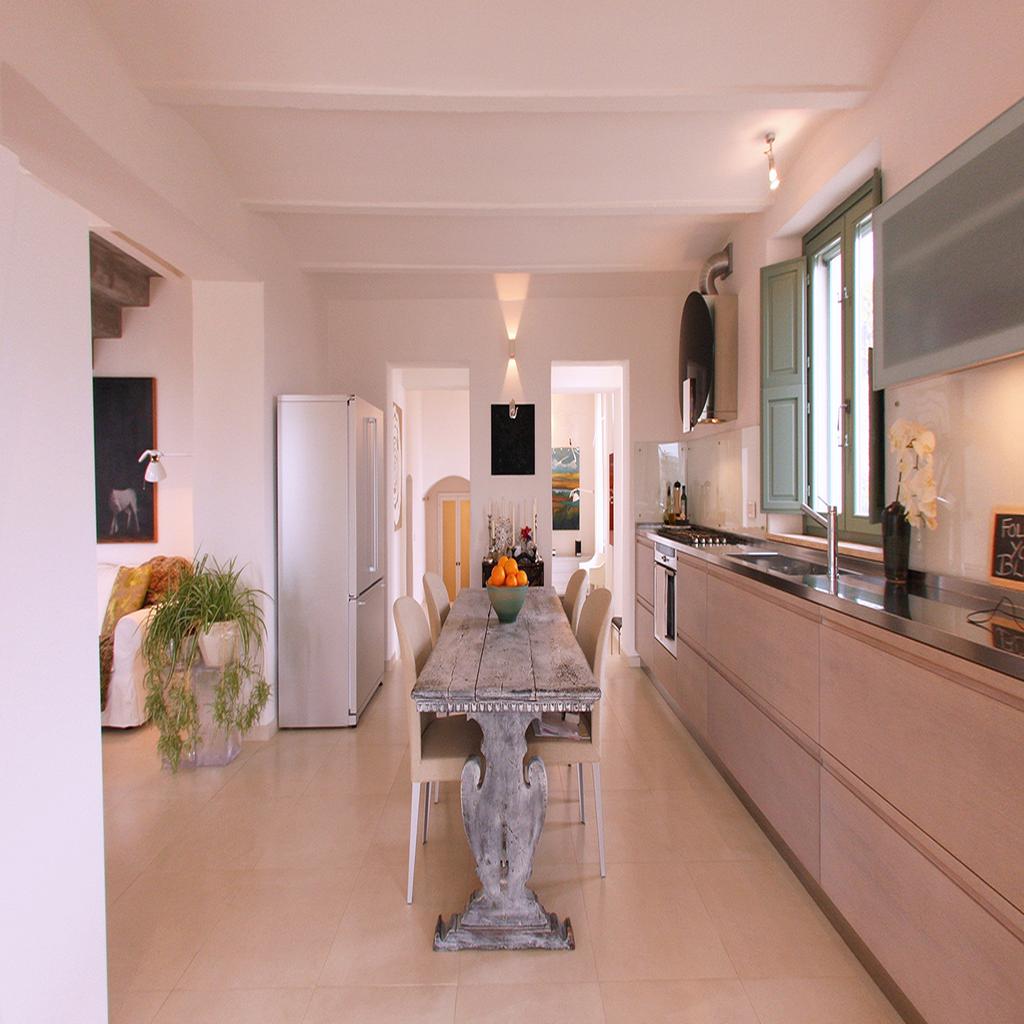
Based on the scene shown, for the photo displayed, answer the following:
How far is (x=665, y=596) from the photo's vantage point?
391cm

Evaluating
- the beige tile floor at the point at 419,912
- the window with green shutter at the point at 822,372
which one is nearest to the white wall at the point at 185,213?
the beige tile floor at the point at 419,912

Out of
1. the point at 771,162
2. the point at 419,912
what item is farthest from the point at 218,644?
the point at 771,162

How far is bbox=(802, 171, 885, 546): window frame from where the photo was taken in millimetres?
2510

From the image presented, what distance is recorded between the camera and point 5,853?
3.98ft

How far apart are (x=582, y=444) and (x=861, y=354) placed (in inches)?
243

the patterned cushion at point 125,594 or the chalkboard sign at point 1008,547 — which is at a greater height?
the chalkboard sign at point 1008,547

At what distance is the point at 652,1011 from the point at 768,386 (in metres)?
2.80

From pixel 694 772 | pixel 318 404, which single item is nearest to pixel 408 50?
pixel 318 404

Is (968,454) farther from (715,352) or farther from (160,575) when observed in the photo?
(160,575)

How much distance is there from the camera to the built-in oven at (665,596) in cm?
376

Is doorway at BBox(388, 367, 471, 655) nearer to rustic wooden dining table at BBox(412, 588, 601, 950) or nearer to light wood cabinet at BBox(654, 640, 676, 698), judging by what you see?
light wood cabinet at BBox(654, 640, 676, 698)

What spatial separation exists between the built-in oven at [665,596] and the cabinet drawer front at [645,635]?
0.21 m

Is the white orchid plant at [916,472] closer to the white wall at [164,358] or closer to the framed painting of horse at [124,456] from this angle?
the white wall at [164,358]

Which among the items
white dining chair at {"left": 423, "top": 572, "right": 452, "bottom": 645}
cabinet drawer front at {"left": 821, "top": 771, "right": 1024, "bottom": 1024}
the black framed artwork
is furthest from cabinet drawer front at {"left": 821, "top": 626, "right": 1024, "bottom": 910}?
the black framed artwork
